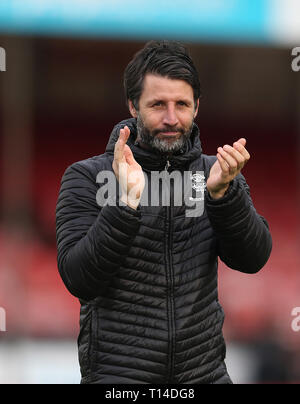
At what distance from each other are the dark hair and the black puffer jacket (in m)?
0.14

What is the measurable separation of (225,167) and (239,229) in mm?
142

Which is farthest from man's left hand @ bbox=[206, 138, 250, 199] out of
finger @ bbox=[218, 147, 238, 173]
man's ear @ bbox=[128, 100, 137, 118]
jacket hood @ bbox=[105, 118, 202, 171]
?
man's ear @ bbox=[128, 100, 137, 118]

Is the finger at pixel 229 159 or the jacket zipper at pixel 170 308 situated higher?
the finger at pixel 229 159

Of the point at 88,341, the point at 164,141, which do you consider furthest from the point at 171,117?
the point at 88,341

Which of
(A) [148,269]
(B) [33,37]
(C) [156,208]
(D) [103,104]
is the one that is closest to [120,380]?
(A) [148,269]

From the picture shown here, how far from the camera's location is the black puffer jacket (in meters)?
1.74

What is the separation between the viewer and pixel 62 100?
9070mm

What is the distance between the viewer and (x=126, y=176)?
1734 millimetres

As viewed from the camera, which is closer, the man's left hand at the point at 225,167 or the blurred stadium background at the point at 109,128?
the man's left hand at the point at 225,167

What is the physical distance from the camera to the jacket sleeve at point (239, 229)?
1.76 metres

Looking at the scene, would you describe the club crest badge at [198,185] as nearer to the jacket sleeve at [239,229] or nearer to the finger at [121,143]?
the jacket sleeve at [239,229]

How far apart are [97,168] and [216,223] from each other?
31 cm

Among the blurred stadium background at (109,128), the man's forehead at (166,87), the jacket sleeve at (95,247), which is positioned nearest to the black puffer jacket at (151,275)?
the jacket sleeve at (95,247)

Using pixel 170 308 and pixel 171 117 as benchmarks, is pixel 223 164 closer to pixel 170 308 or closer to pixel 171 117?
pixel 171 117
